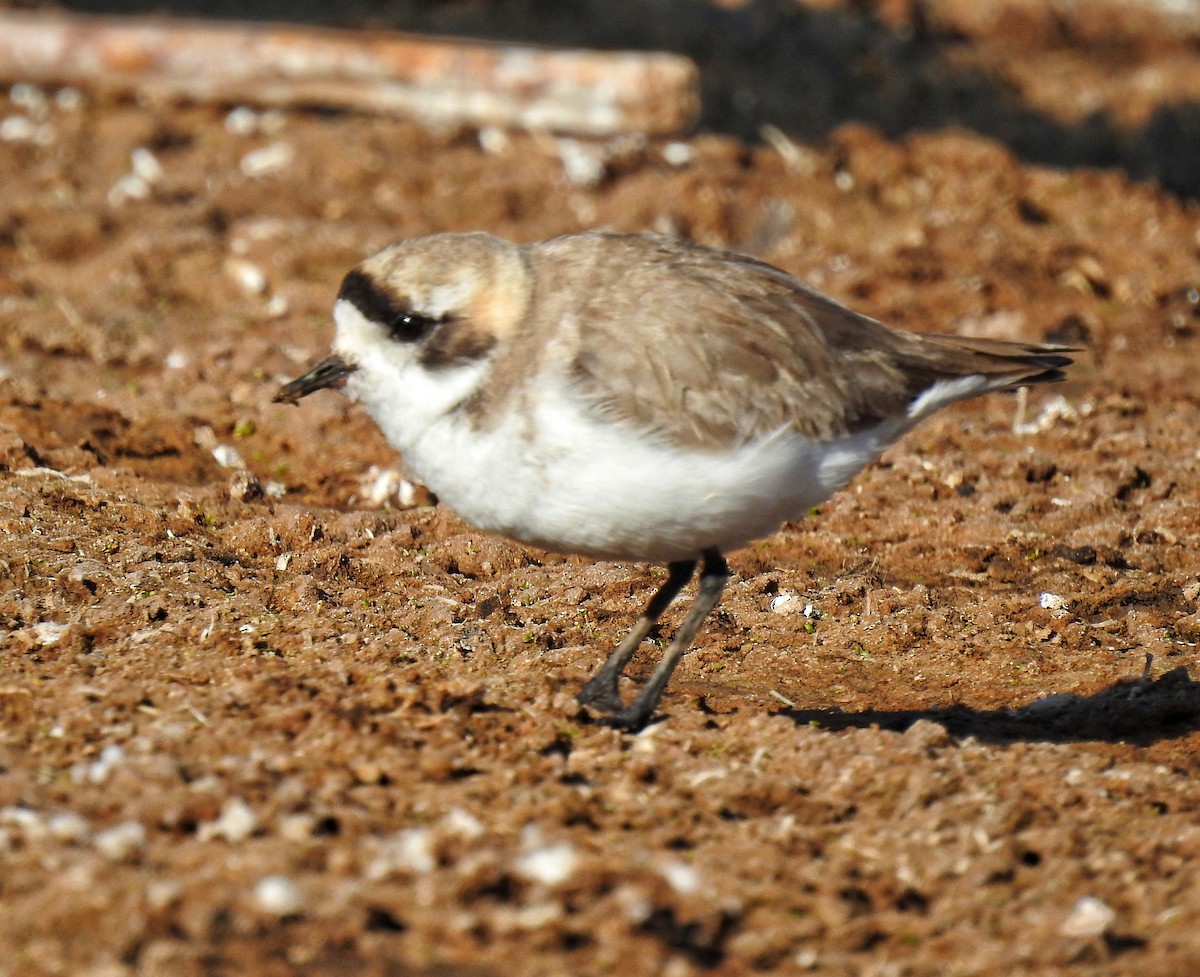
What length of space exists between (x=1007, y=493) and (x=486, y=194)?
14.8 ft

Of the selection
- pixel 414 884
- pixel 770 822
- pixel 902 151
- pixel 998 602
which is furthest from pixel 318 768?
pixel 902 151

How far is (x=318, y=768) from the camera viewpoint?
4.22 metres

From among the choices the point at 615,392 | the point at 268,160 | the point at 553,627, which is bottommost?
the point at 553,627

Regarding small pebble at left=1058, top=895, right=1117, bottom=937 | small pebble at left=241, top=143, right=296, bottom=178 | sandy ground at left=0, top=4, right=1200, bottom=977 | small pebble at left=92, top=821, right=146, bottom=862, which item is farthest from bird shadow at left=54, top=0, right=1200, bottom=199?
small pebble at left=92, top=821, right=146, bottom=862

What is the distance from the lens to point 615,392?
461cm

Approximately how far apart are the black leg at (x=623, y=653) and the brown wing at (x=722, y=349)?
0.73 m

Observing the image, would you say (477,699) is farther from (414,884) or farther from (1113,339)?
(1113,339)

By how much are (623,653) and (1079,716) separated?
160 centimetres

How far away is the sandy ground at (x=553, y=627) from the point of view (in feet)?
12.0

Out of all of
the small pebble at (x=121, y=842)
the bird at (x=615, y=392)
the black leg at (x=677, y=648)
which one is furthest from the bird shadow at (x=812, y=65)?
the small pebble at (x=121, y=842)

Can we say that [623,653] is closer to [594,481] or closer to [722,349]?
[594,481]

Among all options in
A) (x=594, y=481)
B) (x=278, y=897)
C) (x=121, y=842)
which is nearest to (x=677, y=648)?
(x=594, y=481)

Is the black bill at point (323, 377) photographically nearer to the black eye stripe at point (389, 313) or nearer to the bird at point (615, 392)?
the bird at point (615, 392)

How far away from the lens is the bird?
14.9 feet
